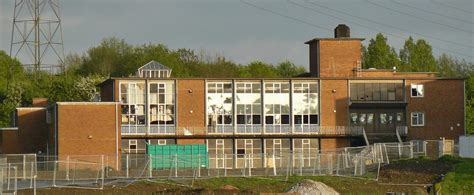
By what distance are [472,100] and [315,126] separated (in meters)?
30.5

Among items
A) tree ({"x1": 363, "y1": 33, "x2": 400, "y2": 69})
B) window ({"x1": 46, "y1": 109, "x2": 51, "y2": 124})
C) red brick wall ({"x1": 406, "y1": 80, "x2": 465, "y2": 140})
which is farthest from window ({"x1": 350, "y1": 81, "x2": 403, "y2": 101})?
tree ({"x1": 363, "y1": 33, "x2": 400, "y2": 69})

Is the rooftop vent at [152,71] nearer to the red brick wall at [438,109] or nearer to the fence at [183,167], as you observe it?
the red brick wall at [438,109]

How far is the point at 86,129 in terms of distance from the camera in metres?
88.9

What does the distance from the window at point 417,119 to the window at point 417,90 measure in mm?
1726

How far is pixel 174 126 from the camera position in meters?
97.9

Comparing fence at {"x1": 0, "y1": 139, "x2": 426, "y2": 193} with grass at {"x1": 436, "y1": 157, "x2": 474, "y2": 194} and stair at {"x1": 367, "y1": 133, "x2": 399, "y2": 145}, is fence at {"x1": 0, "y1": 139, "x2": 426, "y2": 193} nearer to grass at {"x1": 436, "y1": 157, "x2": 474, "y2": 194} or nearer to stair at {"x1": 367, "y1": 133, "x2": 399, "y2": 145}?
grass at {"x1": 436, "y1": 157, "x2": 474, "y2": 194}

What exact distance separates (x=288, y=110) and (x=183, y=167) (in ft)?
Result: 86.1

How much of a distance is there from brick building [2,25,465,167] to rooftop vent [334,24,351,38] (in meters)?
2.39

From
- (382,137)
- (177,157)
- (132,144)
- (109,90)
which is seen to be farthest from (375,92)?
(177,157)

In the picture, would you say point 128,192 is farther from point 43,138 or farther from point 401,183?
point 43,138

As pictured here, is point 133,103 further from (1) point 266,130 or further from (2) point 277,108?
(2) point 277,108

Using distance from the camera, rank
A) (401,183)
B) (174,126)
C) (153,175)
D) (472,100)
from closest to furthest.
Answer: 1. (401,183)
2. (153,175)
3. (174,126)
4. (472,100)

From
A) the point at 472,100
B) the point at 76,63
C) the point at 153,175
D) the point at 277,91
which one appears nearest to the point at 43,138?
the point at 277,91

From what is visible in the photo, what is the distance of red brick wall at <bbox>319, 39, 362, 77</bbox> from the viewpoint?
10269cm
